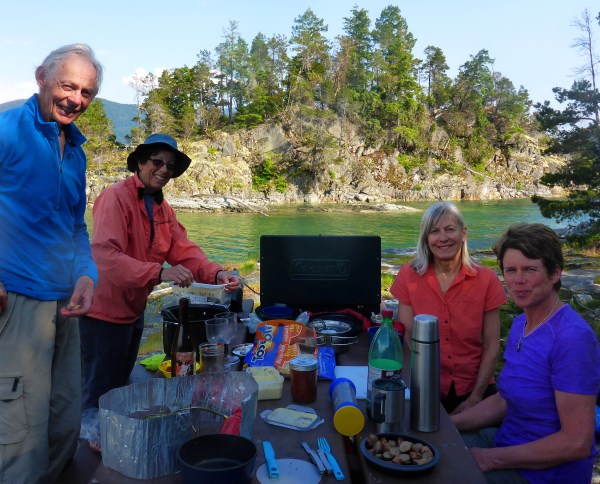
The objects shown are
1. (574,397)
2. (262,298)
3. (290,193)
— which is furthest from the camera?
(290,193)

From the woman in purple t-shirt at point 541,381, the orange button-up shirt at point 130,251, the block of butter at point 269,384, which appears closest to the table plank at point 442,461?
the block of butter at point 269,384

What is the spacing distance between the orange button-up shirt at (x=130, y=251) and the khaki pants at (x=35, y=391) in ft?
1.58

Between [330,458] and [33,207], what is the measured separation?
144 centimetres

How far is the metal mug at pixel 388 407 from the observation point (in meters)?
1.49

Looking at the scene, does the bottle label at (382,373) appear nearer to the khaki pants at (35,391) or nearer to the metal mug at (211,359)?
the metal mug at (211,359)

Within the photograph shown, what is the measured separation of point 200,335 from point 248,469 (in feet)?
3.76

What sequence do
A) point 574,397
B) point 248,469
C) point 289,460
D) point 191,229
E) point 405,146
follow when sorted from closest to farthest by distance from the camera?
point 248,469
point 289,460
point 574,397
point 191,229
point 405,146

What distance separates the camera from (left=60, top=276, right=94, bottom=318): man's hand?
1914 mm

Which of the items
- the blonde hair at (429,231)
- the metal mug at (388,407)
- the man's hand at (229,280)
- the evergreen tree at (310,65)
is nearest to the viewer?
the metal mug at (388,407)

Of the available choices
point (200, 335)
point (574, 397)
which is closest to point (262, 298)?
point (200, 335)

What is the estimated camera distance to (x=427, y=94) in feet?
191

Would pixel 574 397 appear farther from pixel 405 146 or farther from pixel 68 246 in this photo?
pixel 405 146

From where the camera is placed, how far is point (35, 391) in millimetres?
1854

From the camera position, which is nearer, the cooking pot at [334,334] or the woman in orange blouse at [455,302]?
the cooking pot at [334,334]
